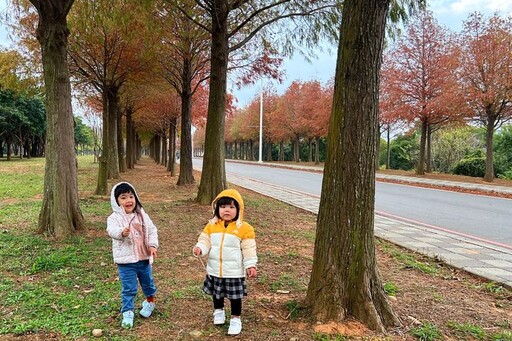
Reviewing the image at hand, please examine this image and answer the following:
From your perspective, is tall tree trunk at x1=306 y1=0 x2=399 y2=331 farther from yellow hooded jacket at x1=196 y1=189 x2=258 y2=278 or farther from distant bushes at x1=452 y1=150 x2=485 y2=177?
distant bushes at x1=452 y1=150 x2=485 y2=177

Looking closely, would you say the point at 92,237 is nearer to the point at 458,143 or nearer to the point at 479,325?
the point at 479,325

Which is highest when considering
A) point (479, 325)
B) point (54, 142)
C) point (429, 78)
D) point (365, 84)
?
point (429, 78)

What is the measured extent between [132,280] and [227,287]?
2.77 ft

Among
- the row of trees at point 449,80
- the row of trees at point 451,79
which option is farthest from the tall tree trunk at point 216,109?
the row of trees at point 451,79

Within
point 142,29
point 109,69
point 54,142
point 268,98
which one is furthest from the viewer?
point 268,98

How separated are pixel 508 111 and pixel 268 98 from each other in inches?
1290

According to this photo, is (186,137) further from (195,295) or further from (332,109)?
(332,109)

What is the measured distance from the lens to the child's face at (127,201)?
327 centimetres

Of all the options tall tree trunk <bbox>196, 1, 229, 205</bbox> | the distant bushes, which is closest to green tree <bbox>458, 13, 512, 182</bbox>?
the distant bushes

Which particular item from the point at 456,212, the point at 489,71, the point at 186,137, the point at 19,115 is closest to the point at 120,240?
the point at 456,212

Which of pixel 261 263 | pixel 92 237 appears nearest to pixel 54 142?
pixel 92 237

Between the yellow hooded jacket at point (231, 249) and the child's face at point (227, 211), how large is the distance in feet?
0.17

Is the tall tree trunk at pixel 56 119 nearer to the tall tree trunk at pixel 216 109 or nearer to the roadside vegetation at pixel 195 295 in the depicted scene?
the roadside vegetation at pixel 195 295

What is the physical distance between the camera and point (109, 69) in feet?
48.9
